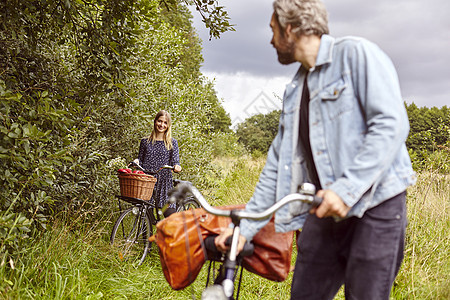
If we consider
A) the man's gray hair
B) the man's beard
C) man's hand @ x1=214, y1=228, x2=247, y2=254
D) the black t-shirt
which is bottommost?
man's hand @ x1=214, y1=228, x2=247, y2=254

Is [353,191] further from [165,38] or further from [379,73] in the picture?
[165,38]

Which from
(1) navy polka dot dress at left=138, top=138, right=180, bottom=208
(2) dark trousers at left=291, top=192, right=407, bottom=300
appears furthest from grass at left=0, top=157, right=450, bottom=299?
(2) dark trousers at left=291, top=192, right=407, bottom=300

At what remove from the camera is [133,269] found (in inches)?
191

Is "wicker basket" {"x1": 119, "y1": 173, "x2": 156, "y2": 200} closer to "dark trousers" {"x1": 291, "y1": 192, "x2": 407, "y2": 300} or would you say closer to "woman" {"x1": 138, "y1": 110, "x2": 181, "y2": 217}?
"woman" {"x1": 138, "y1": 110, "x2": 181, "y2": 217}

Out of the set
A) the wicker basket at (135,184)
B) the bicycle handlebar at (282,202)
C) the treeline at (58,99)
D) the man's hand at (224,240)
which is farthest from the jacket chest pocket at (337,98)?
the wicker basket at (135,184)

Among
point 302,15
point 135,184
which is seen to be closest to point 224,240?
point 302,15

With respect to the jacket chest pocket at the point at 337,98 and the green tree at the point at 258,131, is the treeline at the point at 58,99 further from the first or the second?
the green tree at the point at 258,131

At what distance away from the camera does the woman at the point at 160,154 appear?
5.88 m

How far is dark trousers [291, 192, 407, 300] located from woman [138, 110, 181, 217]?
13.3 ft

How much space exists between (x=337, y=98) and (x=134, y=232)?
4.33 m

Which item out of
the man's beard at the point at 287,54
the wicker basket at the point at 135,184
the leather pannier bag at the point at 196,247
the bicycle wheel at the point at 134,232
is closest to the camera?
the man's beard at the point at 287,54

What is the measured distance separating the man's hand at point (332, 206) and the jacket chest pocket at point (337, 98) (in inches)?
12.9

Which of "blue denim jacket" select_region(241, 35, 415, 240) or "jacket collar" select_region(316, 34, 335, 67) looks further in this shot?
"jacket collar" select_region(316, 34, 335, 67)

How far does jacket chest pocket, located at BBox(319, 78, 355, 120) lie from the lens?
1.60 metres
